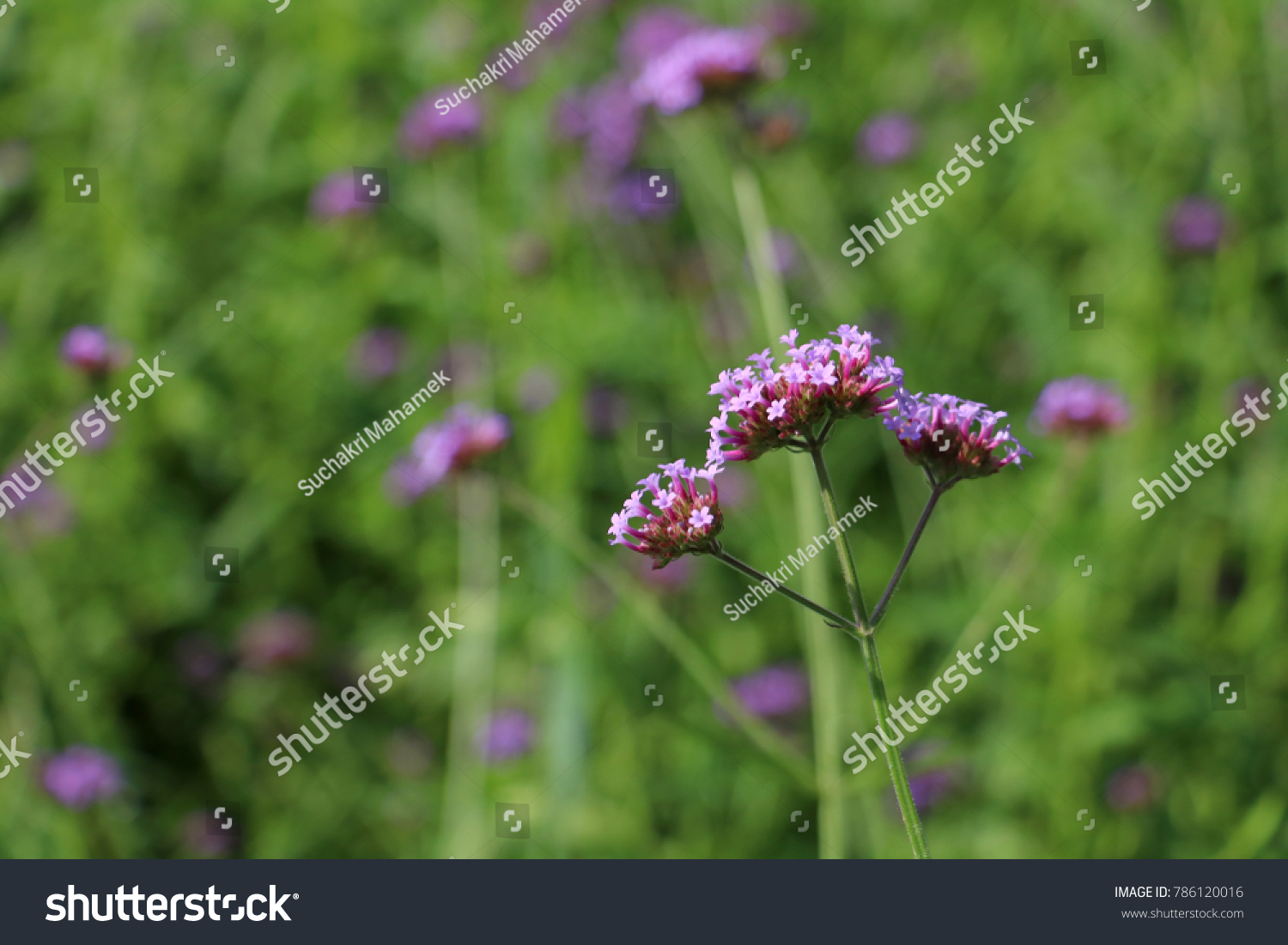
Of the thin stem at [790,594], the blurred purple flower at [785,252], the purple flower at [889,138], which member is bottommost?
the thin stem at [790,594]

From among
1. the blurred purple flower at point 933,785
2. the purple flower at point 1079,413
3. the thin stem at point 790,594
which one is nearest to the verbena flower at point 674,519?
the thin stem at point 790,594

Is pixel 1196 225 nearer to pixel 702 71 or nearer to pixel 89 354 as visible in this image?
pixel 702 71

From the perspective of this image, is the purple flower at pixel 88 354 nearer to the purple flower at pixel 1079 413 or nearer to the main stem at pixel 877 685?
the main stem at pixel 877 685

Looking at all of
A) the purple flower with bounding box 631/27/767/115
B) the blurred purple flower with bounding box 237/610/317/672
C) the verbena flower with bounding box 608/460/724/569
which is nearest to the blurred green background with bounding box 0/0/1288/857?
the blurred purple flower with bounding box 237/610/317/672

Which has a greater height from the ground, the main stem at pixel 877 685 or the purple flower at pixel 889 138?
the purple flower at pixel 889 138

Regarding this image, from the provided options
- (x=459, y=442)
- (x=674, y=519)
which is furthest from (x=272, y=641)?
(x=674, y=519)

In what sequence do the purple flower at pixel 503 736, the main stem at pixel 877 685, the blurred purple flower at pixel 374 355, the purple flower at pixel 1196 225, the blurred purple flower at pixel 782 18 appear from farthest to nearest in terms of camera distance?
the blurred purple flower at pixel 782 18 < the blurred purple flower at pixel 374 355 < the purple flower at pixel 1196 225 < the purple flower at pixel 503 736 < the main stem at pixel 877 685

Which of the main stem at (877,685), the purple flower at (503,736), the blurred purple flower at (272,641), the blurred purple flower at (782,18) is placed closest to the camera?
the main stem at (877,685)
